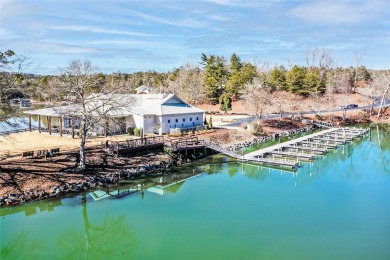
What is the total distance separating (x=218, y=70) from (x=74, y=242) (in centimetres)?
5338

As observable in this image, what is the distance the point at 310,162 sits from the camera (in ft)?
101

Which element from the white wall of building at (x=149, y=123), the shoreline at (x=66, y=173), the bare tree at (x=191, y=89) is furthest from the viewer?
the bare tree at (x=191, y=89)

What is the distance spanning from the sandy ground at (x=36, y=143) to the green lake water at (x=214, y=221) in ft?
23.5

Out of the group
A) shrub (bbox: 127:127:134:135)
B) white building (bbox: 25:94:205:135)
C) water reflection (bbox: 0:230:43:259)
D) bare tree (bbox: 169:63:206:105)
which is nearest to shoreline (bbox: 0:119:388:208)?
water reflection (bbox: 0:230:43:259)

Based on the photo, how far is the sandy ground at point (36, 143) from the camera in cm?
2634

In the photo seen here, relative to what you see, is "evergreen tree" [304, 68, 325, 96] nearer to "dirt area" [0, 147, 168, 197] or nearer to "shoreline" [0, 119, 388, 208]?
"shoreline" [0, 119, 388, 208]

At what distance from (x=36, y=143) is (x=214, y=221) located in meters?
18.2

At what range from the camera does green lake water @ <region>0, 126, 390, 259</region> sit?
49.8 feet

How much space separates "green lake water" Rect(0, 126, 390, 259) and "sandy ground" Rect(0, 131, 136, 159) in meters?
7.17

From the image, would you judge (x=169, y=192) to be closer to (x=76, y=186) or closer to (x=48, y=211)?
(x=76, y=186)

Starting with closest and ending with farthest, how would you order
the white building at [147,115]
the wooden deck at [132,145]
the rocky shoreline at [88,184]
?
the rocky shoreline at [88,184]
the wooden deck at [132,145]
the white building at [147,115]

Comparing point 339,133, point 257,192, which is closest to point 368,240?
point 257,192

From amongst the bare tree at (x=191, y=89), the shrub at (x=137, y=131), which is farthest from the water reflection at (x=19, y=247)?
the bare tree at (x=191, y=89)

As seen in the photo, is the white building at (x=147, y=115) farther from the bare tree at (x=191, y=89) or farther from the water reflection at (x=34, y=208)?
the bare tree at (x=191, y=89)
